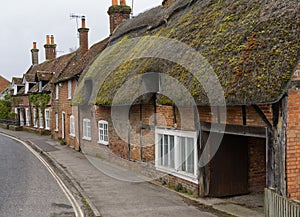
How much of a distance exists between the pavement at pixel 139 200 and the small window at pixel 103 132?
303cm

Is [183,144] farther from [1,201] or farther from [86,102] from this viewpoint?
[86,102]

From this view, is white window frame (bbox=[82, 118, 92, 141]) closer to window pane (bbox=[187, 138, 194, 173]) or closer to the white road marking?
the white road marking

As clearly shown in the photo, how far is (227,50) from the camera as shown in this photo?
8844mm

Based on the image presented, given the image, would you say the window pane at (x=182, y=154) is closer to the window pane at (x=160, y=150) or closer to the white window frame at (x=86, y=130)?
the window pane at (x=160, y=150)

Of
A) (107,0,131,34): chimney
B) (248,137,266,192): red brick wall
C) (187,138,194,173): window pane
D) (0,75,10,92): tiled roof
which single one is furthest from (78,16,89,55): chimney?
(0,75,10,92): tiled roof

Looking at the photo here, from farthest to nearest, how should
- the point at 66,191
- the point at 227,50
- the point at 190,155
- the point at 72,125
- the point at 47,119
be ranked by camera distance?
the point at 47,119
the point at 72,125
the point at 66,191
the point at 190,155
the point at 227,50

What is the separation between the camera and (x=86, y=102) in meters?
19.7

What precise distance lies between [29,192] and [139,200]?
386 cm

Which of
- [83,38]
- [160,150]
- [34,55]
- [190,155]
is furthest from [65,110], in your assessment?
[34,55]

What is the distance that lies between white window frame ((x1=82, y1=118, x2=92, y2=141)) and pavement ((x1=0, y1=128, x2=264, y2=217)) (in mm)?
5519

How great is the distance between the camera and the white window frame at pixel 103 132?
18.0m

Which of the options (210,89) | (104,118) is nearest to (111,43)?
(104,118)

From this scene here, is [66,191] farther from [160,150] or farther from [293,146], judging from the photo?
[293,146]

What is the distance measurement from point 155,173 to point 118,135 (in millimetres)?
3814
